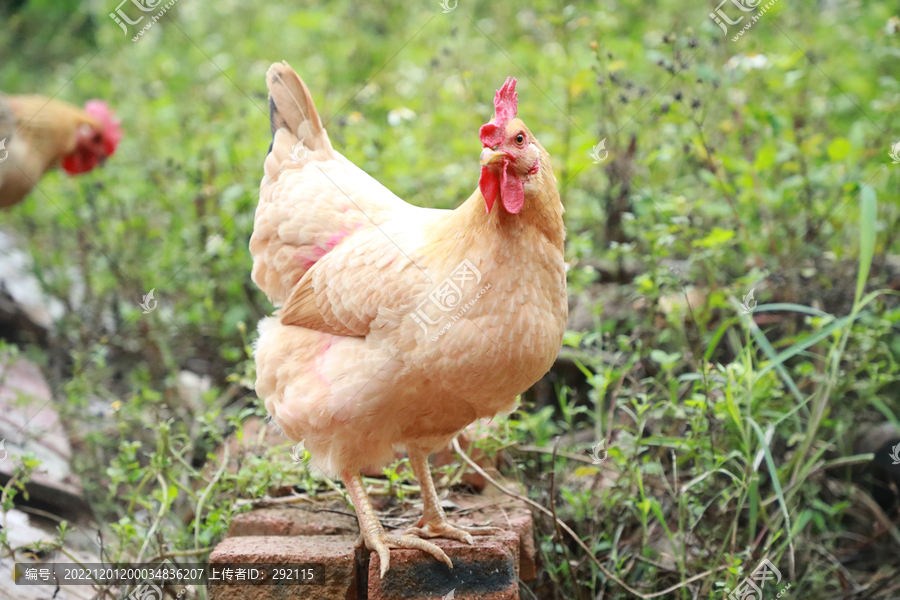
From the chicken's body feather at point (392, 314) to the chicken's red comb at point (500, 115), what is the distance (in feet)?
0.56

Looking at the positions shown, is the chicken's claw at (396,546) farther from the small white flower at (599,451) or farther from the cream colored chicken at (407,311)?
the small white flower at (599,451)

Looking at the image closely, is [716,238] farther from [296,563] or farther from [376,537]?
[296,563]

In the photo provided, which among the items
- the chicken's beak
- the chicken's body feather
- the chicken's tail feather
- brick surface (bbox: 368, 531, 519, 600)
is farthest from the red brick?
the chicken's tail feather

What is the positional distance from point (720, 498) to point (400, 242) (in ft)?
5.92

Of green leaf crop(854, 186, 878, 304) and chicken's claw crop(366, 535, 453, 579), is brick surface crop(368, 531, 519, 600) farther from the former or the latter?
green leaf crop(854, 186, 878, 304)

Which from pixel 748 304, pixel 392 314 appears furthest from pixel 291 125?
pixel 748 304

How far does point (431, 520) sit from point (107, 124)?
4350 millimetres

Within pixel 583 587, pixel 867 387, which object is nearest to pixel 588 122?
pixel 867 387

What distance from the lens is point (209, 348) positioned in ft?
14.3

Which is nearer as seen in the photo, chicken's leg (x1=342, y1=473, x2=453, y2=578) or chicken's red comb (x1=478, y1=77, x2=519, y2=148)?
chicken's red comb (x1=478, y1=77, x2=519, y2=148)

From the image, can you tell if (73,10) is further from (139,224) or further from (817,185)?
(817,185)

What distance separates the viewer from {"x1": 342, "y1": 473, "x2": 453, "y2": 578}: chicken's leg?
7.36 ft

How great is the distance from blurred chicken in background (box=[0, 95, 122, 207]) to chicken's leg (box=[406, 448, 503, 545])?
3528mm

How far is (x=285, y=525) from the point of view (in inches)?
102
